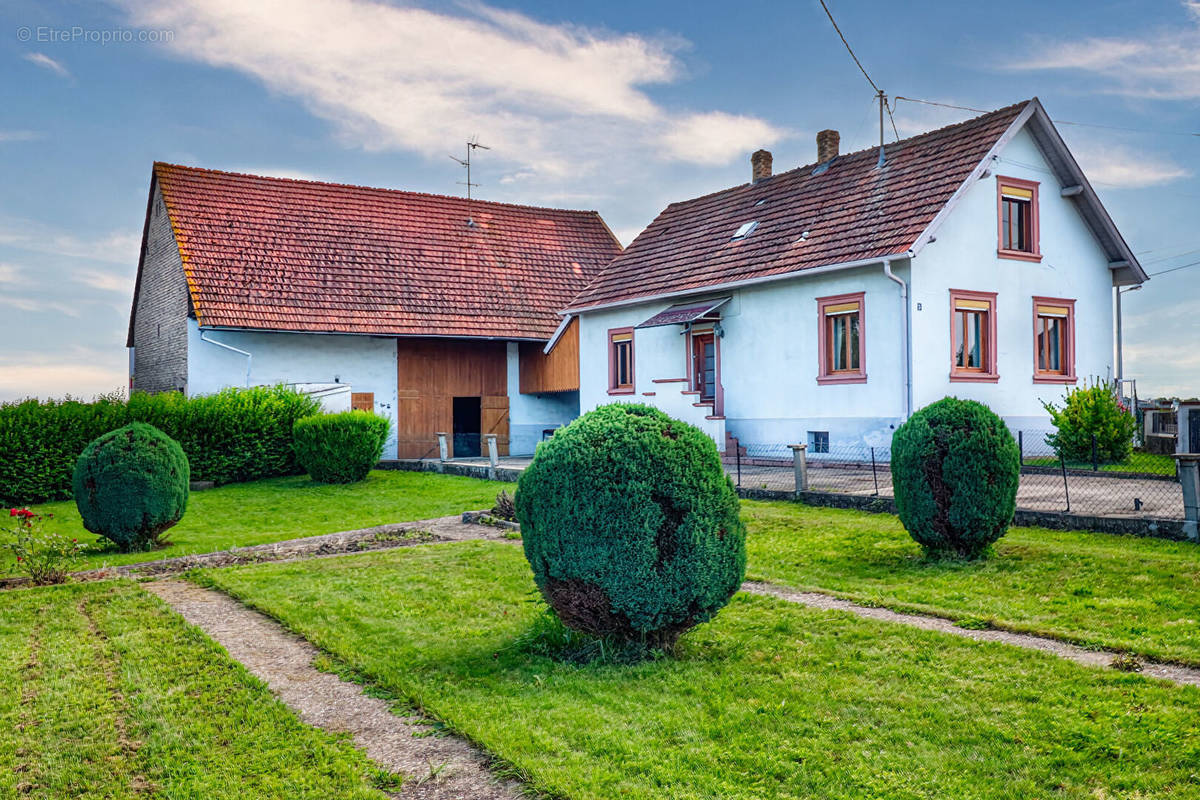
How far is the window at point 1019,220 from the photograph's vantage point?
20.6m

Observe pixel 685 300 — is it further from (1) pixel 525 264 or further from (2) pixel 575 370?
(1) pixel 525 264

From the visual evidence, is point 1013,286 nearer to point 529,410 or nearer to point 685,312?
point 685,312

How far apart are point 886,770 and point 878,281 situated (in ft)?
51.8

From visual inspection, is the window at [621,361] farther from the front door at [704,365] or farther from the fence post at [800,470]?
the fence post at [800,470]

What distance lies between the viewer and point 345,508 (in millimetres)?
17906

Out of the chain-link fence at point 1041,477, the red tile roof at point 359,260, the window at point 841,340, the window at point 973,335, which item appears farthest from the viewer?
the red tile roof at point 359,260

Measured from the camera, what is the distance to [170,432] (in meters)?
21.3

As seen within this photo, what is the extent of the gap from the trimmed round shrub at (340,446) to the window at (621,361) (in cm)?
716

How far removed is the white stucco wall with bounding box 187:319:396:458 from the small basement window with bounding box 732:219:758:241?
35.2 ft

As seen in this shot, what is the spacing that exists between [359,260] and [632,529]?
2414 centimetres

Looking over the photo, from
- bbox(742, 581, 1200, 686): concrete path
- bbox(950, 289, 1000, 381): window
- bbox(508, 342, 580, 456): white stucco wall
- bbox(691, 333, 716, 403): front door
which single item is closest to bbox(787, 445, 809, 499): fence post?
bbox(742, 581, 1200, 686): concrete path

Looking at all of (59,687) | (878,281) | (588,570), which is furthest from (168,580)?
(878,281)

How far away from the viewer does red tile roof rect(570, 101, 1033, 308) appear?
19.4 metres

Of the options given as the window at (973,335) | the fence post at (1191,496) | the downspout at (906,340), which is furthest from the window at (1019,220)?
the fence post at (1191,496)
